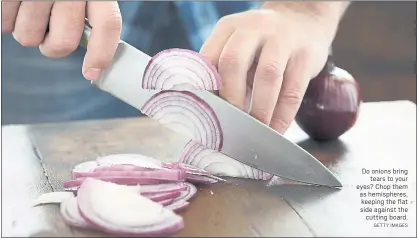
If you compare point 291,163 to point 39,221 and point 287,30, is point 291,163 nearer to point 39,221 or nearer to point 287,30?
point 287,30

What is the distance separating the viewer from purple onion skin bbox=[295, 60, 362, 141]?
1.17 metres

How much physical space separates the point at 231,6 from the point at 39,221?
76 centimetres

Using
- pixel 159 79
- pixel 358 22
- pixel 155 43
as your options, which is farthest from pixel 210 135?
pixel 358 22

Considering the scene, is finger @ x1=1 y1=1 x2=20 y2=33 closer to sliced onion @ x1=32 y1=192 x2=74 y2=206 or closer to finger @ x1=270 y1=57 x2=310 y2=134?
sliced onion @ x1=32 y1=192 x2=74 y2=206

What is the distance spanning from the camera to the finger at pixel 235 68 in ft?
3.30

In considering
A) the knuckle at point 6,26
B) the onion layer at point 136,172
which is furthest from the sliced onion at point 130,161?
the knuckle at point 6,26

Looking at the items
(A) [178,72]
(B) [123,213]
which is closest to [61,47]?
(A) [178,72]

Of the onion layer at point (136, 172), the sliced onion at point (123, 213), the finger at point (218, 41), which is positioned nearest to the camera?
the sliced onion at point (123, 213)

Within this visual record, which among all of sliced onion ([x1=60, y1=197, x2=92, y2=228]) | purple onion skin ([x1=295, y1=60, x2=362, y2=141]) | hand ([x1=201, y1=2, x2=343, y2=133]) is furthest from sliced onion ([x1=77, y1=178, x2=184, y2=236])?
purple onion skin ([x1=295, y1=60, x2=362, y2=141])

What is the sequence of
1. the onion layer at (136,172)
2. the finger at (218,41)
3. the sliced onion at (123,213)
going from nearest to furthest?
1. the sliced onion at (123,213)
2. the onion layer at (136,172)
3. the finger at (218,41)

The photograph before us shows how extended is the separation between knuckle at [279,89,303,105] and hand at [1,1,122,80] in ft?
0.86

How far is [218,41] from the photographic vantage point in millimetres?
1070

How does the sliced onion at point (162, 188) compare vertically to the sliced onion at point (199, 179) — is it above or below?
below

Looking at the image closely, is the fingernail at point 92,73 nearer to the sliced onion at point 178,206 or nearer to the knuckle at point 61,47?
the knuckle at point 61,47
